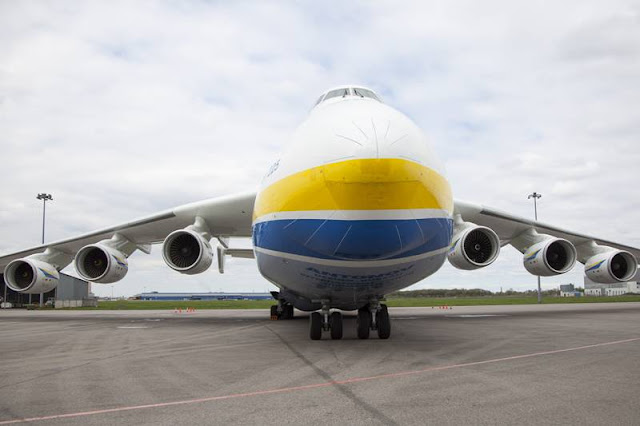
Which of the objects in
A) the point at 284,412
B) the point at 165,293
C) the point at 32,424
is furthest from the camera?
the point at 165,293

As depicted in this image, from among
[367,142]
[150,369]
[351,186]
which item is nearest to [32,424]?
[150,369]

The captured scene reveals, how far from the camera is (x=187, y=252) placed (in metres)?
12.4

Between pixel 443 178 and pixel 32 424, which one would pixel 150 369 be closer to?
pixel 32 424

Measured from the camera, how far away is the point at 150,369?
5.98 metres

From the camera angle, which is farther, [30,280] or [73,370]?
[30,280]

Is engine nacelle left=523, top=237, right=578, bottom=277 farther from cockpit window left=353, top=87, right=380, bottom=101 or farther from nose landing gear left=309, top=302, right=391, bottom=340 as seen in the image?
cockpit window left=353, top=87, right=380, bottom=101

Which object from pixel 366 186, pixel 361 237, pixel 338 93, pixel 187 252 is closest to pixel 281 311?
pixel 187 252

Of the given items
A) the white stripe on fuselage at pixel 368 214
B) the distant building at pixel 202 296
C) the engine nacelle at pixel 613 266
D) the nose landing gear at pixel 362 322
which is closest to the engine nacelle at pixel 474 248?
the nose landing gear at pixel 362 322

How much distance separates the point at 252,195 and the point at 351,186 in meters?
6.99

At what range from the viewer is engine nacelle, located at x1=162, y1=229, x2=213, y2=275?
39.1 ft

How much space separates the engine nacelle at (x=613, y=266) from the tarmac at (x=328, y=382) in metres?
7.11

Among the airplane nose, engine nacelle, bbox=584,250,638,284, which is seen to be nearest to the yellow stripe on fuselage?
the airplane nose

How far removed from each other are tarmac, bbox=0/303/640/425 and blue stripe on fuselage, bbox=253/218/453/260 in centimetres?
140

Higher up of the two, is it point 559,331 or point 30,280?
point 30,280
